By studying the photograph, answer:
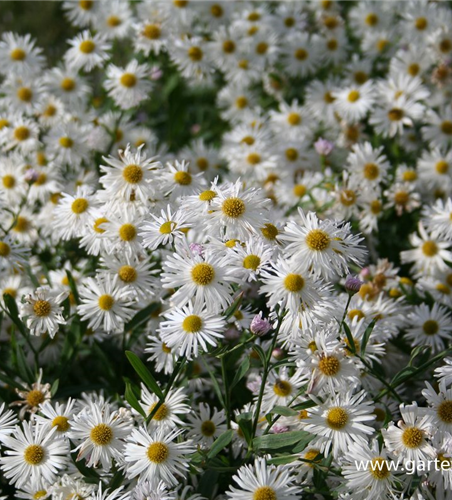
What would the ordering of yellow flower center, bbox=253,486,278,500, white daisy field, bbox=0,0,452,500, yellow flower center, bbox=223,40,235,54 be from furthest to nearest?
yellow flower center, bbox=223,40,235,54 < white daisy field, bbox=0,0,452,500 < yellow flower center, bbox=253,486,278,500

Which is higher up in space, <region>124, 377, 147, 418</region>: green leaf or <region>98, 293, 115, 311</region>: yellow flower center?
<region>98, 293, 115, 311</region>: yellow flower center

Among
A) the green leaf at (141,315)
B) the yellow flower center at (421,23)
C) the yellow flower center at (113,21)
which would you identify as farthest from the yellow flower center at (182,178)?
the yellow flower center at (421,23)

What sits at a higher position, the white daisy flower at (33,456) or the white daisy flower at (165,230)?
the white daisy flower at (165,230)

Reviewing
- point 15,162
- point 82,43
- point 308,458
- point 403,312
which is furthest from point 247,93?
point 308,458

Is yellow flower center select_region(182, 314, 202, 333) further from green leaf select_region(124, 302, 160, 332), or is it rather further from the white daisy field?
green leaf select_region(124, 302, 160, 332)

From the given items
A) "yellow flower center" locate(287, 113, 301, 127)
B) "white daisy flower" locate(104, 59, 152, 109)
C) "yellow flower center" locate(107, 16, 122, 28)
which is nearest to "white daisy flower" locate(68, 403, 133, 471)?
"white daisy flower" locate(104, 59, 152, 109)

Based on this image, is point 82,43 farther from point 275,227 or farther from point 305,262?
point 305,262

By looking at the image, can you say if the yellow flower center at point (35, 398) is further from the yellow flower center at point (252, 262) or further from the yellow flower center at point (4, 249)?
the yellow flower center at point (252, 262)

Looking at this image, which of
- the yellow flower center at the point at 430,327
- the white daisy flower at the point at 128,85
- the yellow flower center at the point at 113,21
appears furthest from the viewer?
the yellow flower center at the point at 113,21
